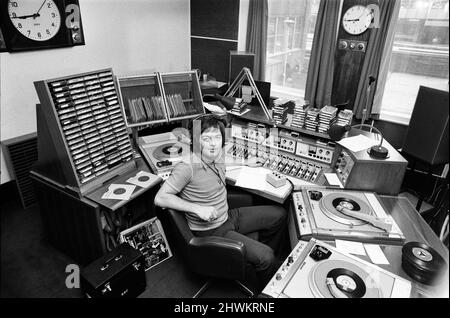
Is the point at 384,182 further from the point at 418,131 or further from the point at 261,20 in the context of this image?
the point at 261,20

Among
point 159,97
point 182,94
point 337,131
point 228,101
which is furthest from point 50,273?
point 337,131

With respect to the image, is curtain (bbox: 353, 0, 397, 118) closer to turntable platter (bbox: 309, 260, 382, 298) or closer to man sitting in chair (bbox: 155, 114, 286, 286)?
man sitting in chair (bbox: 155, 114, 286, 286)

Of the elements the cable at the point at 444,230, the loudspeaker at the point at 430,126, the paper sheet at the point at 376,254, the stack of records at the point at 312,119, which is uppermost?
the loudspeaker at the point at 430,126

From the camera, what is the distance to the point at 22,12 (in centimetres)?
301

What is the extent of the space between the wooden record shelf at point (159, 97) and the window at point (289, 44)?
211cm

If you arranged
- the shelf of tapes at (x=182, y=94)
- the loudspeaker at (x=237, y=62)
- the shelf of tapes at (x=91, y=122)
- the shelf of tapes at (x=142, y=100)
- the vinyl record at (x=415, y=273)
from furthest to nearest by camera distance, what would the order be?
the loudspeaker at (x=237, y=62) < the shelf of tapes at (x=182, y=94) < the shelf of tapes at (x=142, y=100) < the shelf of tapes at (x=91, y=122) < the vinyl record at (x=415, y=273)

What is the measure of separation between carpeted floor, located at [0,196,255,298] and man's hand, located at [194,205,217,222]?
74 cm

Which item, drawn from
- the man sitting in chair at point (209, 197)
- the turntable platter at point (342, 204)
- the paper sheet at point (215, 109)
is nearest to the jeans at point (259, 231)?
the man sitting in chair at point (209, 197)

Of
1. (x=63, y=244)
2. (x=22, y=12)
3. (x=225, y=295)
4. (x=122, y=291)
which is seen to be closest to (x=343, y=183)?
(x=225, y=295)

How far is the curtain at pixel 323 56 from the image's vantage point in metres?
3.83

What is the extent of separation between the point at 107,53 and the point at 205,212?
2890 mm

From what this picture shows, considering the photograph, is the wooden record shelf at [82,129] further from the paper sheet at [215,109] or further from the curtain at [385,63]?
the curtain at [385,63]

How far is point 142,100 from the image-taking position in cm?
280
